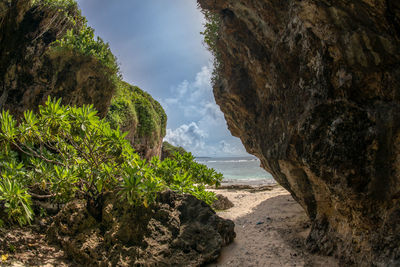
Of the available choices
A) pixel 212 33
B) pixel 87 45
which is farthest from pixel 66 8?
pixel 212 33

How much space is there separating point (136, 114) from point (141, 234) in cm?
1124

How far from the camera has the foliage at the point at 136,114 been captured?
480 inches

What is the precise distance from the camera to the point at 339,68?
140 inches

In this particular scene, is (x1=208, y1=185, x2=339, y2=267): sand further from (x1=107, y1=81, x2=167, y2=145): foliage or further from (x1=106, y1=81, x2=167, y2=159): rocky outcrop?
(x1=106, y1=81, x2=167, y2=159): rocky outcrop

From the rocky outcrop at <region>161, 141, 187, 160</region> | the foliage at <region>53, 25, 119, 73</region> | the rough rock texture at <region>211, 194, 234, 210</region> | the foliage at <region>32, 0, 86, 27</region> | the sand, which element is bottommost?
the rough rock texture at <region>211, 194, 234, 210</region>

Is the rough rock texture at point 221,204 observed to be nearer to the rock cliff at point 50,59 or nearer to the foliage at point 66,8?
the rock cliff at point 50,59

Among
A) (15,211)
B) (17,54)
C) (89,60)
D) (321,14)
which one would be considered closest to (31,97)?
(17,54)

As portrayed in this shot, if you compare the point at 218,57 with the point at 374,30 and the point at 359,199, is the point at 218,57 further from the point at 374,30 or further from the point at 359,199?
the point at 359,199

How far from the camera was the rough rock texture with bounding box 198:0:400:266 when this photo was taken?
10.2 feet

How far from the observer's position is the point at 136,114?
1454 centimetres

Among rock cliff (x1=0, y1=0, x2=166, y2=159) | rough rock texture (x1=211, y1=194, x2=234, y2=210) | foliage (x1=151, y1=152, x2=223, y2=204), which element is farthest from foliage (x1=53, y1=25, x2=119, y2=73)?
rough rock texture (x1=211, y1=194, x2=234, y2=210)

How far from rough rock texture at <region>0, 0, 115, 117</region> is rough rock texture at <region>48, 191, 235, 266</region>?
452 cm

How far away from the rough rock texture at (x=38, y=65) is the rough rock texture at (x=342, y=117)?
630cm

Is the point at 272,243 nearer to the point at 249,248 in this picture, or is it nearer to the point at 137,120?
the point at 249,248
